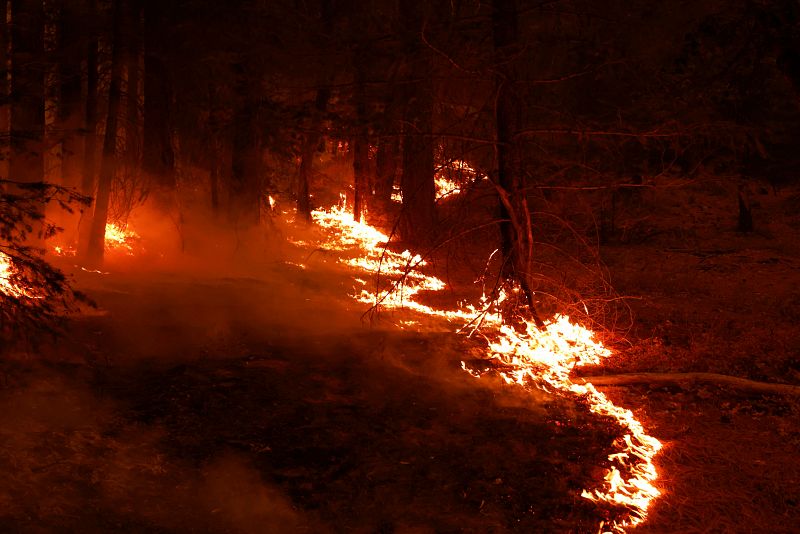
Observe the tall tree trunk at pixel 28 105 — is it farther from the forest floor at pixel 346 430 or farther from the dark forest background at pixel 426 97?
the forest floor at pixel 346 430

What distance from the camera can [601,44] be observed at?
8.69 m

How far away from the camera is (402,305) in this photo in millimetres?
10852

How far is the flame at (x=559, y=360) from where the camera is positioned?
5297 mm

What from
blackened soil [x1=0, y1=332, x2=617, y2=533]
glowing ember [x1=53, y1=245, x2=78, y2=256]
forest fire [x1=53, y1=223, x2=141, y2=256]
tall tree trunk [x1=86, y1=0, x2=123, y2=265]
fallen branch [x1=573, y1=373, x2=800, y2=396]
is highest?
tall tree trunk [x1=86, y1=0, x2=123, y2=265]

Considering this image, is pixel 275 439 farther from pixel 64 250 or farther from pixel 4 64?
pixel 64 250

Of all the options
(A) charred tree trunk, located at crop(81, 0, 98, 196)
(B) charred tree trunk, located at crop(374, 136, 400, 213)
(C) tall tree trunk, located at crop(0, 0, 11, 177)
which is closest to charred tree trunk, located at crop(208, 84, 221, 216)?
(A) charred tree trunk, located at crop(81, 0, 98, 196)

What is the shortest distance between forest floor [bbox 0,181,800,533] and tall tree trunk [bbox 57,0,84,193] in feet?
13.5

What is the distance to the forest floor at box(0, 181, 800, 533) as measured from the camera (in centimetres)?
471

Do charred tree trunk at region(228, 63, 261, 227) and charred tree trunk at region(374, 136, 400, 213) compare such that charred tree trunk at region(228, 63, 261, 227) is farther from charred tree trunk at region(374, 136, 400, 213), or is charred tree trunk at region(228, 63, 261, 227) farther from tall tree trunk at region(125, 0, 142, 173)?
charred tree trunk at region(374, 136, 400, 213)

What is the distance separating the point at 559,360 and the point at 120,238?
392 inches

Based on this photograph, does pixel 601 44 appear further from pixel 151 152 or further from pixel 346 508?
pixel 151 152

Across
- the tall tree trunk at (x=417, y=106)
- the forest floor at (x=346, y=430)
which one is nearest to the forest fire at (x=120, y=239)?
the forest floor at (x=346, y=430)

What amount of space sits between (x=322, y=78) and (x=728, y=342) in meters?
8.08

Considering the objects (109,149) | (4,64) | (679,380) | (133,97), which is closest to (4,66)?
(4,64)
